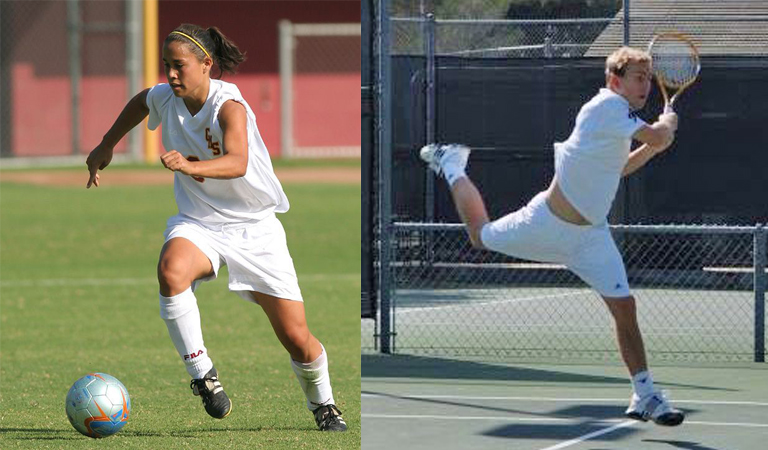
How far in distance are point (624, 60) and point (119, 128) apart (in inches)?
97.6

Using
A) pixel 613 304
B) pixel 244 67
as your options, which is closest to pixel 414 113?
pixel 613 304

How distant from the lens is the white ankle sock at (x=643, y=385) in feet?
22.7

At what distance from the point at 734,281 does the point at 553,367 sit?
4.02 feet

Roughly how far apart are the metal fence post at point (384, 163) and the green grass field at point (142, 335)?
0.32 meters

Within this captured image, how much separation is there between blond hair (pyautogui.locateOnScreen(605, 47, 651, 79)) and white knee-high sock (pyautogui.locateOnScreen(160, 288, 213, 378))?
79.4 inches

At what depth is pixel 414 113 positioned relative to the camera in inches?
407

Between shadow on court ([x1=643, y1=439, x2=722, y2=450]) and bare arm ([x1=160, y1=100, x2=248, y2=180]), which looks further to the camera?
shadow on court ([x1=643, y1=439, x2=722, y2=450])

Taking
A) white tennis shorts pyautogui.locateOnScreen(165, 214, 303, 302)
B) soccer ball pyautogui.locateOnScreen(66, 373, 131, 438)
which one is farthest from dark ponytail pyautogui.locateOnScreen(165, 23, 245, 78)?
soccer ball pyautogui.locateOnScreen(66, 373, 131, 438)

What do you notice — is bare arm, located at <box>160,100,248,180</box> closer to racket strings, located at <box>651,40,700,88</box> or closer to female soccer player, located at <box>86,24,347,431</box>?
female soccer player, located at <box>86,24,347,431</box>

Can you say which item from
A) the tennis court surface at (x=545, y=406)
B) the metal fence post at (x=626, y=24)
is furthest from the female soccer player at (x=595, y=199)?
the metal fence post at (x=626, y=24)

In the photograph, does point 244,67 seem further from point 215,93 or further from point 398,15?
point 215,93

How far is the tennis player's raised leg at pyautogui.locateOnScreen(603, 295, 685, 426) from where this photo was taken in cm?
682

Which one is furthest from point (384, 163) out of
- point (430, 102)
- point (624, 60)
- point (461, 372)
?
point (624, 60)

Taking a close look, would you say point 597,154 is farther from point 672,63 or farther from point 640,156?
point 672,63
